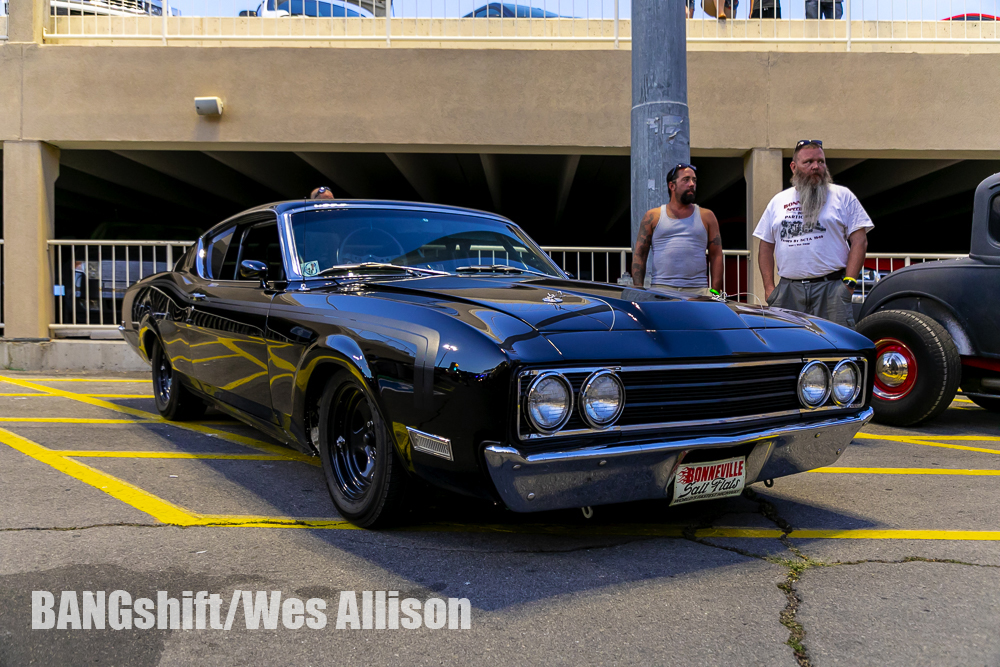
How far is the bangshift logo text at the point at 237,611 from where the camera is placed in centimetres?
251

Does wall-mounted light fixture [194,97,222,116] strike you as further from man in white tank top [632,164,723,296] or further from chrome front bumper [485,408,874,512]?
chrome front bumper [485,408,874,512]

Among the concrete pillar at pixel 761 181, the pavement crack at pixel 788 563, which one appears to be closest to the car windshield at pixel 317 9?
the concrete pillar at pixel 761 181

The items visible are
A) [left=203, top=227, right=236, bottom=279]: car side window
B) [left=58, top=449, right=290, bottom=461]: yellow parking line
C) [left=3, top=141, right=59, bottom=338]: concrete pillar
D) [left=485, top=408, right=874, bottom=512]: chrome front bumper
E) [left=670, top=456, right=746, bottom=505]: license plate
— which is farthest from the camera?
[left=3, top=141, right=59, bottom=338]: concrete pillar

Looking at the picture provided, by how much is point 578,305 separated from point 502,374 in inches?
26.9

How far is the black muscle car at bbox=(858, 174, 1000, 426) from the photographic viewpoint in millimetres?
5684

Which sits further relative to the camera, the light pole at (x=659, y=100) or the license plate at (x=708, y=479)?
the light pole at (x=659, y=100)

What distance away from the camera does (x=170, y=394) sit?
5.83m

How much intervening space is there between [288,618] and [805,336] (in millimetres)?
2229

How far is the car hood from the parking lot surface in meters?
0.84

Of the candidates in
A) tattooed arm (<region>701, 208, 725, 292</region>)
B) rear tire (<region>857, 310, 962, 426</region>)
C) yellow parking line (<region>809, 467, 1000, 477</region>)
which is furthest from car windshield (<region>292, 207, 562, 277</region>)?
rear tire (<region>857, 310, 962, 426</region>)

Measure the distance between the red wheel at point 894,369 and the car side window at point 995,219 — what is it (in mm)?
933

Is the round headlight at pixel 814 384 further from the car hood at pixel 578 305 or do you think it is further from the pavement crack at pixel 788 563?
the pavement crack at pixel 788 563

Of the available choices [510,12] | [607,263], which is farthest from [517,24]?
[607,263]

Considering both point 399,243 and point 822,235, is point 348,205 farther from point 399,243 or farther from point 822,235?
point 822,235
